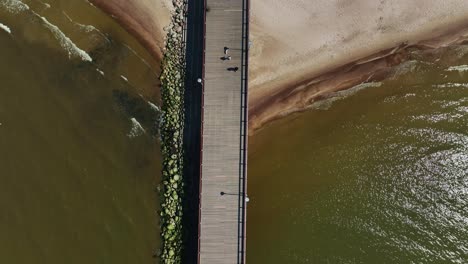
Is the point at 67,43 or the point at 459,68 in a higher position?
the point at 67,43

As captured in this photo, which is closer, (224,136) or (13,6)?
(224,136)

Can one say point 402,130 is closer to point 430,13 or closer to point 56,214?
point 430,13

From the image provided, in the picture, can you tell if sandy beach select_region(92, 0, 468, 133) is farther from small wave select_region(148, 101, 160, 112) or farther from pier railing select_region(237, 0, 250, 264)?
small wave select_region(148, 101, 160, 112)

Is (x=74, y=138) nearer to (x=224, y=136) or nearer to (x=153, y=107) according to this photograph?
(x=153, y=107)

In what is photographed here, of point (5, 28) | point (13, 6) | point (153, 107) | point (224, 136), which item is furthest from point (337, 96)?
point (5, 28)

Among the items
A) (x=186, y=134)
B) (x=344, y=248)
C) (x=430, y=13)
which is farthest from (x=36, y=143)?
(x=430, y=13)

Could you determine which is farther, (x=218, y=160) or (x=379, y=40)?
(x=379, y=40)
